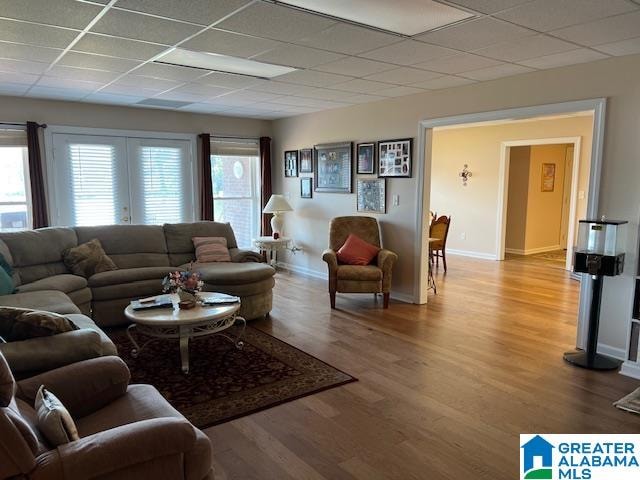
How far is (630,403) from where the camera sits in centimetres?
297

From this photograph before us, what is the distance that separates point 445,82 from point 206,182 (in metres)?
3.80

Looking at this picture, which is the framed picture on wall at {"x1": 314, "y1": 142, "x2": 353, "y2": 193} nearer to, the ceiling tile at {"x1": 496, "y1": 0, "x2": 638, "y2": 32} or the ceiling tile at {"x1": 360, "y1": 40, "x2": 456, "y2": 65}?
the ceiling tile at {"x1": 360, "y1": 40, "x2": 456, "y2": 65}

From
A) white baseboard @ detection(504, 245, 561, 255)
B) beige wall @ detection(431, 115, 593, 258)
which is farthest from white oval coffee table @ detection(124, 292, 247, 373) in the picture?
white baseboard @ detection(504, 245, 561, 255)

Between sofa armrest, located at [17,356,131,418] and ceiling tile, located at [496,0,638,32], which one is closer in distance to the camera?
A: sofa armrest, located at [17,356,131,418]

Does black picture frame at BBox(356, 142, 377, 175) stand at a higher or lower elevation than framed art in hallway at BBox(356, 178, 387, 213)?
higher

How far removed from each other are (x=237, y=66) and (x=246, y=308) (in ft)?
7.45

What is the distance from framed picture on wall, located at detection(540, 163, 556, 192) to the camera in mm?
9219

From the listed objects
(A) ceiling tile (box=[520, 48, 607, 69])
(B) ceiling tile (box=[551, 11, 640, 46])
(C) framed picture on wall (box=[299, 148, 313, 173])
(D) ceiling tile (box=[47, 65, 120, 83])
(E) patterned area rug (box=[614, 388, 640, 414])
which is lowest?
(E) patterned area rug (box=[614, 388, 640, 414])

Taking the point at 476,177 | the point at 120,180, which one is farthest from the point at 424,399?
the point at 476,177

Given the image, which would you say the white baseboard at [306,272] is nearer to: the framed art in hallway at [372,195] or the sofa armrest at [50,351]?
the framed art in hallway at [372,195]

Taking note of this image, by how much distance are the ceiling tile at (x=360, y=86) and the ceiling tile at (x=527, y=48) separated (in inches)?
52.6

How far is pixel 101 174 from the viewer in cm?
616

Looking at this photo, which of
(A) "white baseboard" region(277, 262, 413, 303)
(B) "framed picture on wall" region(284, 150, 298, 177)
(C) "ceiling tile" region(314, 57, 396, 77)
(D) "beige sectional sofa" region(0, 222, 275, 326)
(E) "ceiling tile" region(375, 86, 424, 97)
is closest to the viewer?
(C) "ceiling tile" region(314, 57, 396, 77)

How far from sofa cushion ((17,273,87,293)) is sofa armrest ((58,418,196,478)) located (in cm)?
296
